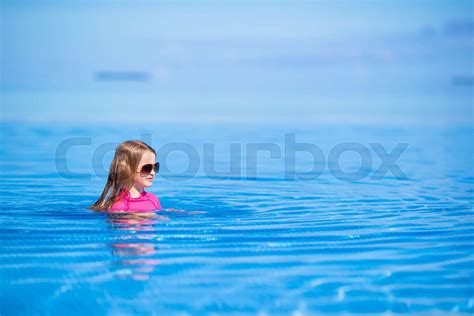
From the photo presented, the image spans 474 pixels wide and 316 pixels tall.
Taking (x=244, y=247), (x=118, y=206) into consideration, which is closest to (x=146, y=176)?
(x=118, y=206)

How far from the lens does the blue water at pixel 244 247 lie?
11.9ft

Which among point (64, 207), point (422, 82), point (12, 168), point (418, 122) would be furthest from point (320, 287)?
point (422, 82)

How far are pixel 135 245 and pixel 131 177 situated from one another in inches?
41.5

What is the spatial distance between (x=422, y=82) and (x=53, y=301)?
3837cm

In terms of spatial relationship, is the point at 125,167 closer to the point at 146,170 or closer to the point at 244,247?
the point at 146,170

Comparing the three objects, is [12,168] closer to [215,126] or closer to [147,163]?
[147,163]

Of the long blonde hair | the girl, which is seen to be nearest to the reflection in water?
the girl

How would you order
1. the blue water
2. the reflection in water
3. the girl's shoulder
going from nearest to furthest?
the blue water → the reflection in water → the girl's shoulder

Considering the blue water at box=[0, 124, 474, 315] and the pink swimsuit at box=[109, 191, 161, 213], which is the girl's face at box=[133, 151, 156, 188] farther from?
the blue water at box=[0, 124, 474, 315]

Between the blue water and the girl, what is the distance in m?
0.21

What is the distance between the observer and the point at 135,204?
18.3ft

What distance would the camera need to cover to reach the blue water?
3633 mm

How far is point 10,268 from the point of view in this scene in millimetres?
4152

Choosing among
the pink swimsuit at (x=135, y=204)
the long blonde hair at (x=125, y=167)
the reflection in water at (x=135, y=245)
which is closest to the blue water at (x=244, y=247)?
the reflection in water at (x=135, y=245)
